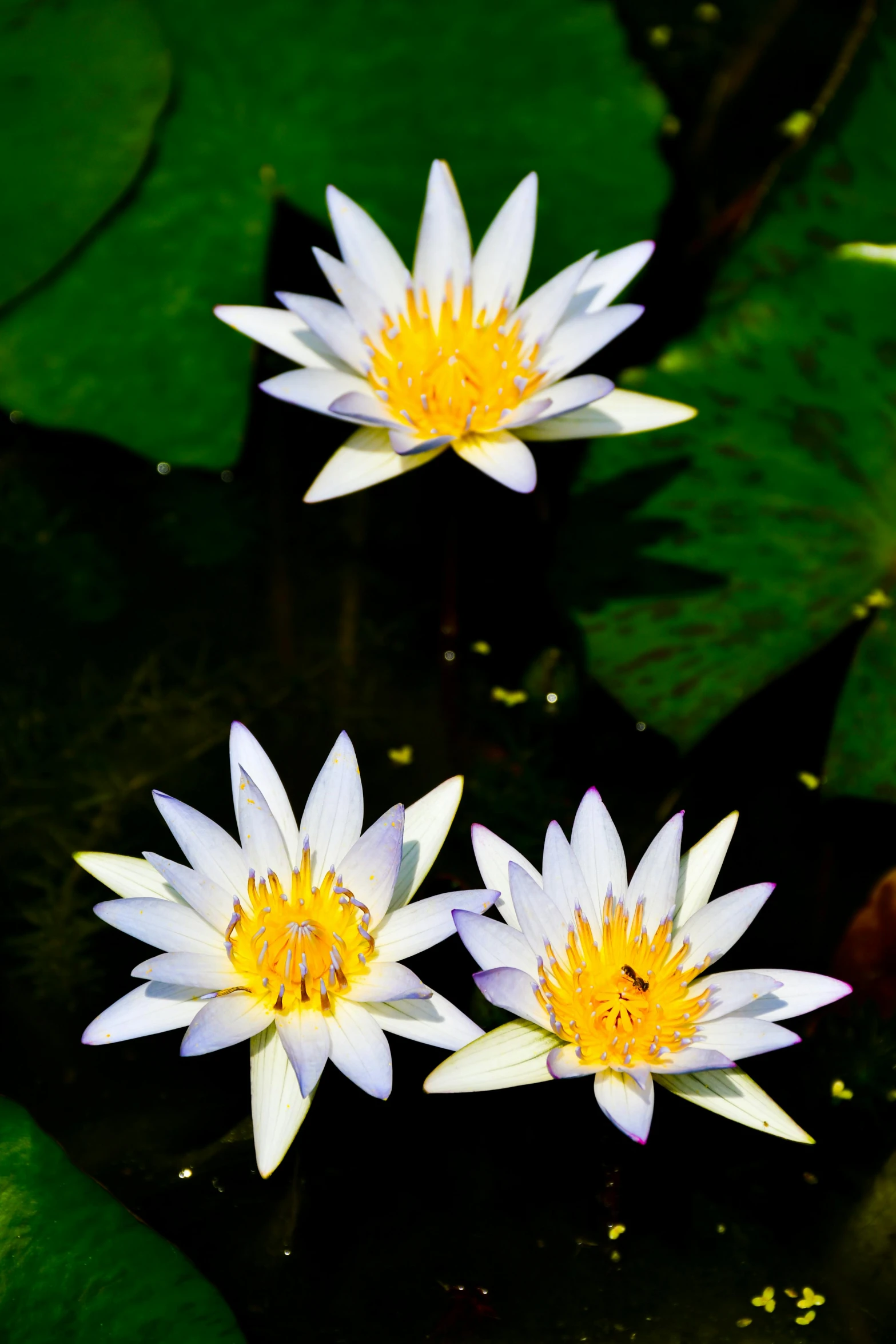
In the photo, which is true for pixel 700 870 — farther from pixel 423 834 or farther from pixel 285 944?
pixel 285 944

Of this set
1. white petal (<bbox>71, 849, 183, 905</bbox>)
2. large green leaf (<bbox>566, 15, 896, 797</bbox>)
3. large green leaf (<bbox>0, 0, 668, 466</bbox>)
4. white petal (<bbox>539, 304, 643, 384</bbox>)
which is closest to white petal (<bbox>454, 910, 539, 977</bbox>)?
white petal (<bbox>71, 849, 183, 905</bbox>)

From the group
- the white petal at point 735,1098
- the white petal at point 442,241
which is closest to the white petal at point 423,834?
the white petal at point 735,1098

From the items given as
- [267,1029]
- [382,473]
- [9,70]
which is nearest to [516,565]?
[382,473]

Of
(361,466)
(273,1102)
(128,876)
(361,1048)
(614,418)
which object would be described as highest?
(614,418)

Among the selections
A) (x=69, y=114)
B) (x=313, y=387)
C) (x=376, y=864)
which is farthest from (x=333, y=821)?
(x=69, y=114)

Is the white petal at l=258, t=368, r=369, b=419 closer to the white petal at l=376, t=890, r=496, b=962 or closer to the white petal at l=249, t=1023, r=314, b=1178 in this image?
the white petal at l=376, t=890, r=496, b=962
